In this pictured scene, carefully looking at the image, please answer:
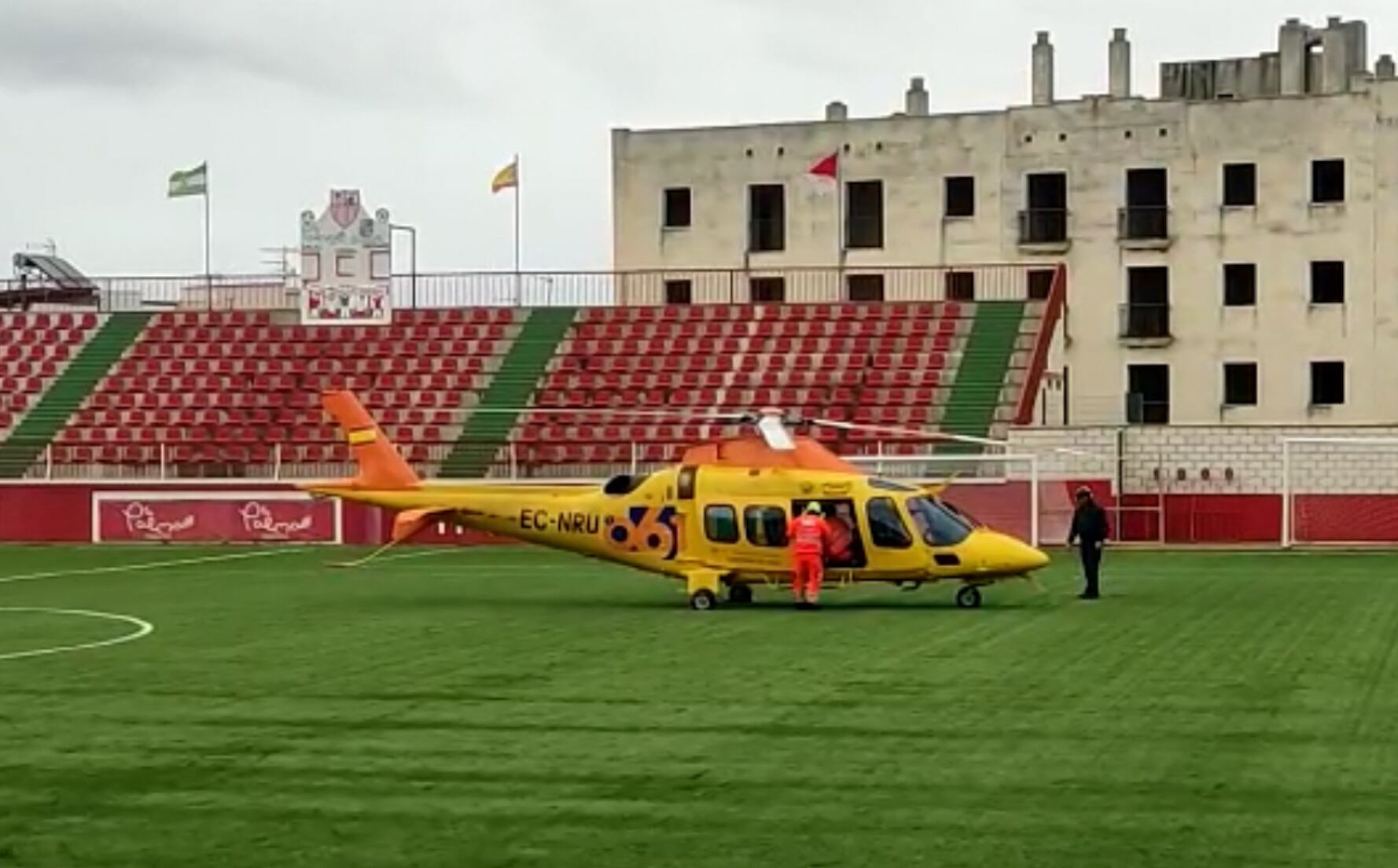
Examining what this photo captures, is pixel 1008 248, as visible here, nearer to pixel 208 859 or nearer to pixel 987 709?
pixel 987 709

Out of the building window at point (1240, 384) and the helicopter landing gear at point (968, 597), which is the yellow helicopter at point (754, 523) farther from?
the building window at point (1240, 384)

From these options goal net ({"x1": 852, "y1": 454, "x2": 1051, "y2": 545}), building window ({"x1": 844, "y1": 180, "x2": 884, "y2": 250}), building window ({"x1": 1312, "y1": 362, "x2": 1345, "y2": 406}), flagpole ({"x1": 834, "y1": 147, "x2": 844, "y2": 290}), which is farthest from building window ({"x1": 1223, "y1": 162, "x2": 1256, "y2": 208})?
goal net ({"x1": 852, "y1": 454, "x2": 1051, "y2": 545})

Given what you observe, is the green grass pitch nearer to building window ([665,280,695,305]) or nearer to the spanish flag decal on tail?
the spanish flag decal on tail

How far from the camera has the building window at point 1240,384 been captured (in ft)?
196

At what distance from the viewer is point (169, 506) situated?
51.0 m

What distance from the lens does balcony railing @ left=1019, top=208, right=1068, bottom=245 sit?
6162cm

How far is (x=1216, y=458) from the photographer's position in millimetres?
46531

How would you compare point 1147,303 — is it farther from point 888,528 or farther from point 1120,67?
point 888,528

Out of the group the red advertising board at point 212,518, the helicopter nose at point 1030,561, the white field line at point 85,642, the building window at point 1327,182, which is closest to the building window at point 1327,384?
the building window at point 1327,182

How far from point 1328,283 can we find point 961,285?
32.5ft

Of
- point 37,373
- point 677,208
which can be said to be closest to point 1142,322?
point 677,208

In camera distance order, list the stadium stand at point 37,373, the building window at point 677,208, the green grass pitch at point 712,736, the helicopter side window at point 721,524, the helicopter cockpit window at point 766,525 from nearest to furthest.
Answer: the green grass pitch at point 712,736
the helicopter cockpit window at point 766,525
the helicopter side window at point 721,524
the stadium stand at point 37,373
the building window at point 677,208

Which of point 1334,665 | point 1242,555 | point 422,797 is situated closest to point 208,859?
point 422,797

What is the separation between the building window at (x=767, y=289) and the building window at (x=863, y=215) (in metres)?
2.25
